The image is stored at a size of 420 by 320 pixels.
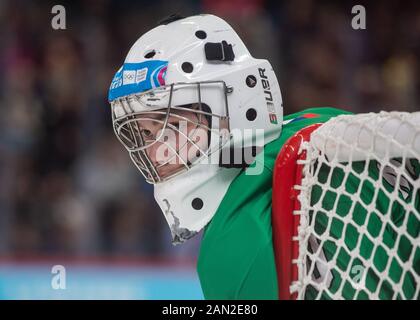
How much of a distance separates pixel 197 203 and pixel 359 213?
43 centimetres

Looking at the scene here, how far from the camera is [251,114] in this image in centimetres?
201

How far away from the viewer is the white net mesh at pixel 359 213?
163 cm

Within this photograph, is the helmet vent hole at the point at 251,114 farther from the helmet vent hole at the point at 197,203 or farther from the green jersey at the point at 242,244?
the helmet vent hole at the point at 197,203

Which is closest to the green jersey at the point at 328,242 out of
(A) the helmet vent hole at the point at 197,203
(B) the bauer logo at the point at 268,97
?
(A) the helmet vent hole at the point at 197,203

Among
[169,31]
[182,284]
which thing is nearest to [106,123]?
[182,284]

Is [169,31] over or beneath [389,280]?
over

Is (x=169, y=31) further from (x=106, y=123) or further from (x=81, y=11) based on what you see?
(x=81, y=11)

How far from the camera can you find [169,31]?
80.1 inches

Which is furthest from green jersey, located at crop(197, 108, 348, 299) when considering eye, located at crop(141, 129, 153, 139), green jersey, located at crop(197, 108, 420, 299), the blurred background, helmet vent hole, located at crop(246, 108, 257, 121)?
the blurred background

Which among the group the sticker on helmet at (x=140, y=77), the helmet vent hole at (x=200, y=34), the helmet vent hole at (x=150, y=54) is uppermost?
the helmet vent hole at (x=200, y=34)

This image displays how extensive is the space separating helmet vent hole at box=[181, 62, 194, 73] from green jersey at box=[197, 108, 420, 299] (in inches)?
14.0

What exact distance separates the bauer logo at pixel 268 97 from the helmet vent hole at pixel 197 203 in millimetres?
283
